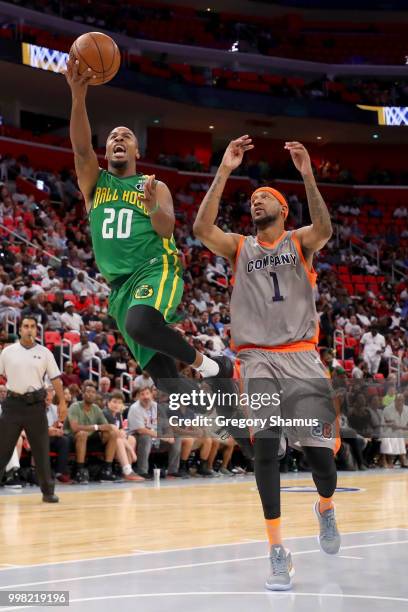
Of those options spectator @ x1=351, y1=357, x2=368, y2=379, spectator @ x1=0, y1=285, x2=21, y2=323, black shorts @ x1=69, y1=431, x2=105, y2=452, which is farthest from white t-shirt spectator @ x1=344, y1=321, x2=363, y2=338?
black shorts @ x1=69, y1=431, x2=105, y2=452

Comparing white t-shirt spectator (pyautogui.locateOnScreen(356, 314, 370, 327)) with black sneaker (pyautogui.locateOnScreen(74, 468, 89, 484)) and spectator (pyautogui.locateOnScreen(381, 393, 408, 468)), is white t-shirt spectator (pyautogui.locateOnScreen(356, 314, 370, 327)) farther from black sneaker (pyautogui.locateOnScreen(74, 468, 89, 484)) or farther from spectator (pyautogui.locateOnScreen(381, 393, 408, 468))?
black sneaker (pyautogui.locateOnScreen(74, 468, 89, 484))

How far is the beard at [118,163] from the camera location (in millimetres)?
5906

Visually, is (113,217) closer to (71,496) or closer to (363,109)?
(71,496)

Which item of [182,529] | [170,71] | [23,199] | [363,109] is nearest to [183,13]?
[170,71]

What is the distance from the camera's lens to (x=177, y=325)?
57.6ft

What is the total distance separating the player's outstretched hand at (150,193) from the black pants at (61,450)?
7.76 meters

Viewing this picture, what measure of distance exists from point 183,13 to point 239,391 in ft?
90.7

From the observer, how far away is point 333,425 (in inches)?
237

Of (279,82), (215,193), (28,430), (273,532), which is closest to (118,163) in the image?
(215,193)

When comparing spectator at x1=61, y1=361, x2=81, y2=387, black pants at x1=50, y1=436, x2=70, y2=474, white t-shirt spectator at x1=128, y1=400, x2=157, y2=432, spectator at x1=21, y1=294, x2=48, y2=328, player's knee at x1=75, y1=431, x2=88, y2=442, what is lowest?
black pants at x1=50, y1=436, x2=70, y2=474

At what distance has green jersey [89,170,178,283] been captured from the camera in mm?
5746

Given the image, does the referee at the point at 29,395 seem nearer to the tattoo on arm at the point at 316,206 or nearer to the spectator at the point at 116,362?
the spectator at the point at 116,362

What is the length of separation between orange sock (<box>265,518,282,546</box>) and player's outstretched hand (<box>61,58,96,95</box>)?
280 centimetres

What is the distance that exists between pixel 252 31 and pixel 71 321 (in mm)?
18740
